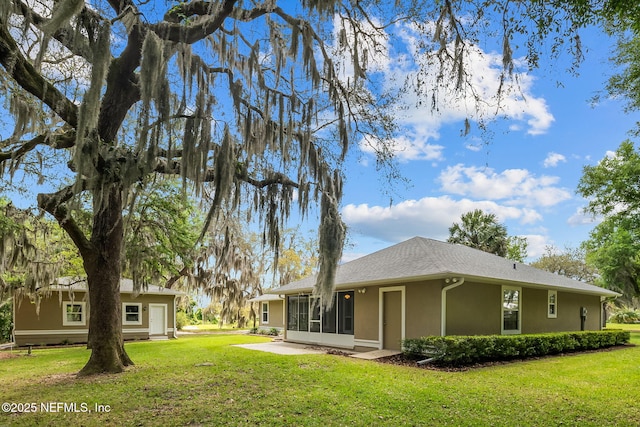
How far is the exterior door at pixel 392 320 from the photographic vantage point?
43.1 ft

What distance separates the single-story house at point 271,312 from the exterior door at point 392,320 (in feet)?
37.4

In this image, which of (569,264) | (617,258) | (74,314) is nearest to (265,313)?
(74,314)

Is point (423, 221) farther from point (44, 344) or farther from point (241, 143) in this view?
point (44, 344)

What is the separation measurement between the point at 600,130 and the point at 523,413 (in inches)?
376

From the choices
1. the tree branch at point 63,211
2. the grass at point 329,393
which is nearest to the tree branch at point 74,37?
the tree branch at point 63,211

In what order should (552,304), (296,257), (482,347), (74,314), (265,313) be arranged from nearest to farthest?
(482,347) → (552,304) → (74,314) → (265,313) → (296,257)

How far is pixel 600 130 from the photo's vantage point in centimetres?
1250

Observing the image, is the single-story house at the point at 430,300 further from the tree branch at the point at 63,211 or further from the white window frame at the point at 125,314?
the white window frame at the point at 125,314

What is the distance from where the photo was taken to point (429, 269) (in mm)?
11977

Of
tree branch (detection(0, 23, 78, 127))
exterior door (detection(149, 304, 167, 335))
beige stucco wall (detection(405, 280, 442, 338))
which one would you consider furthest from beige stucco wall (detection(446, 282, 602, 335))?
exterior door (detection(149, 304, 167, 335))

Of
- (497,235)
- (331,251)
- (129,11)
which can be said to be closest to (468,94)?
(331,251)

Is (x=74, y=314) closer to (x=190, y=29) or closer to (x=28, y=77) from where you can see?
(x=28, y=77)

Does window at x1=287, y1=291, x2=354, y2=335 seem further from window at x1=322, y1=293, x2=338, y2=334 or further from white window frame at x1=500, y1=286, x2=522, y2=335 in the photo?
white window frame at x1=500, y1=286, x2=522, y2=335

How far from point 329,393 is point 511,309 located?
928 centimetres
